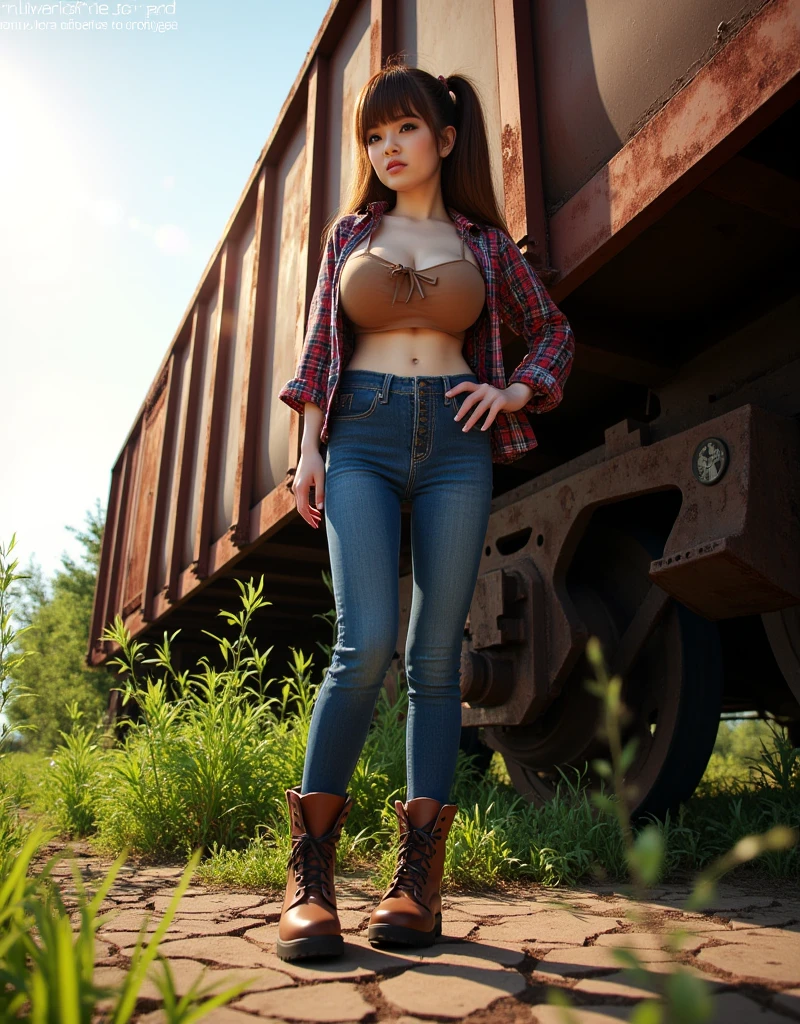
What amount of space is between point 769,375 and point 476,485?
40.4 inches

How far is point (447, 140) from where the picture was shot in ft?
6.49

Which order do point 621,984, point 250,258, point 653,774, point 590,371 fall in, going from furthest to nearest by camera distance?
point 250,258
point 590,371
point 653,774
point 621,984

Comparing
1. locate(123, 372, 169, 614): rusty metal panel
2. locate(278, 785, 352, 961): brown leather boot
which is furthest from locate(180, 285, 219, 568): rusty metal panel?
locate(278, 785, 352, 961): brown leather boot

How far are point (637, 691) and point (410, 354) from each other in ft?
4.79

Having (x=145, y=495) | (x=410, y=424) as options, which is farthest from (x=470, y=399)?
(x=145, y=495)

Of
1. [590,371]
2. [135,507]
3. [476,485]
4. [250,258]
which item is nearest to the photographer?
[476,485]

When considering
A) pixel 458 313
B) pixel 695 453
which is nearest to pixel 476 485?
pixel 458 313

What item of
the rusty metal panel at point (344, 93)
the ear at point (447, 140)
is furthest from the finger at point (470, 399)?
the rusty metal panel at point (344, 93)

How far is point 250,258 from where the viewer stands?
18.3ft

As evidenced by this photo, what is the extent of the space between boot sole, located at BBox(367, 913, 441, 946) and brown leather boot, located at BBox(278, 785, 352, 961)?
0.08m

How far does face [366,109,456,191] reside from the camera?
1.88 m

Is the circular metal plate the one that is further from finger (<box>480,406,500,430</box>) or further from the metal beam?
finger (<box>480,406,500,430</box>)

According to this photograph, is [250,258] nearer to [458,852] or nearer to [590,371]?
[590,371]

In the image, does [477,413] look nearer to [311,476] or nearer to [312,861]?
[311,476]
